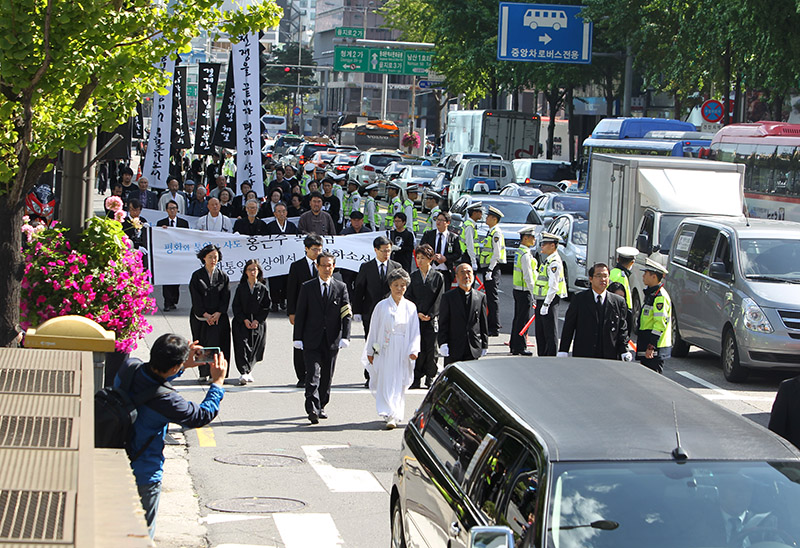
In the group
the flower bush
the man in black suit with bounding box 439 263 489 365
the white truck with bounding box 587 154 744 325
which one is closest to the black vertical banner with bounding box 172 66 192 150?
the white truck with bounding box 587 154 744 325

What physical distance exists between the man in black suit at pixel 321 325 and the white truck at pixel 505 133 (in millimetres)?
36753

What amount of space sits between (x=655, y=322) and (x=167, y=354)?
694 centimetres

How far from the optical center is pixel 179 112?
31.8 metres

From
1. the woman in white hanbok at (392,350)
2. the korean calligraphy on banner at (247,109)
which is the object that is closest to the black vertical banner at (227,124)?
the korean calligraphy on banner at (247,109)

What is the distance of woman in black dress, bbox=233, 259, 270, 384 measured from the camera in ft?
45.2

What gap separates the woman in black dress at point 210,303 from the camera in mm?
13602

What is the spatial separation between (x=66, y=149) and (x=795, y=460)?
5764mm

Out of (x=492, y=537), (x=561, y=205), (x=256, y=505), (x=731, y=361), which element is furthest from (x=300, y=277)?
(x=561, y=205)

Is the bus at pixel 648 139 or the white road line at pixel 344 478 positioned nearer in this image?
the white road line at pixel 344 478

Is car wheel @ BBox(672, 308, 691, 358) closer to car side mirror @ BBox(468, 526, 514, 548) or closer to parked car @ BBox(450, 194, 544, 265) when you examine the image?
parked car @ BBox(450, 194, 544, 265)

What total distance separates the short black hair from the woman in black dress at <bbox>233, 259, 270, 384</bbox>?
733cm

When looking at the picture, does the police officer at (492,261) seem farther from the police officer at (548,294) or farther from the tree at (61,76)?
the tree at (61,76)

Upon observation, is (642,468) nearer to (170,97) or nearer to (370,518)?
(370,518)

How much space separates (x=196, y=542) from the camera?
795 cm
